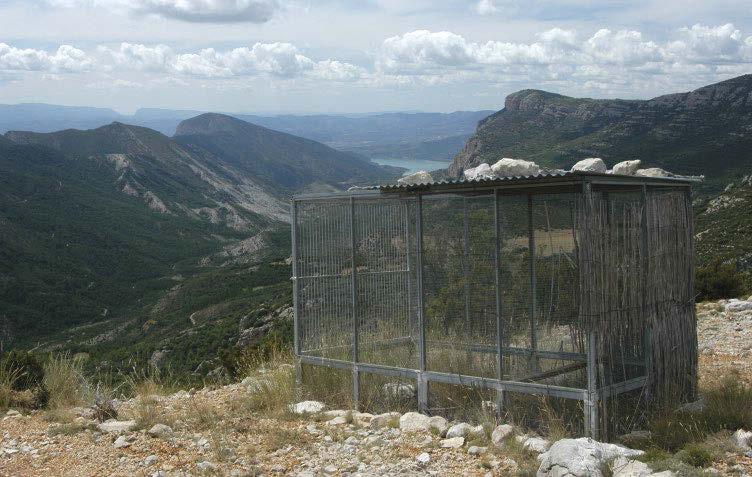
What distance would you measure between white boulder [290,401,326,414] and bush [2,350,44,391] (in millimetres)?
3523

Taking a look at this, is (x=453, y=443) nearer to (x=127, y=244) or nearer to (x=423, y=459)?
(x=423, y=459)

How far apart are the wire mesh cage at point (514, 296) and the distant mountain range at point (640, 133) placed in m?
47.3

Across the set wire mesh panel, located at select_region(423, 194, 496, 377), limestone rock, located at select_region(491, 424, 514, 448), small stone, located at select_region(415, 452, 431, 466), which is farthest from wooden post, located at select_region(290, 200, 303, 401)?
limestone rock, located at select_region(491, 424, 514, 448)

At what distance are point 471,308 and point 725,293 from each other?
40.1ft

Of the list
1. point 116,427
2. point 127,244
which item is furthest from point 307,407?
point 127,244

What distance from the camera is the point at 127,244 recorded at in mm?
97000

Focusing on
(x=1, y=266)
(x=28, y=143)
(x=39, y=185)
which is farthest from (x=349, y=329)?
(x=28, y=143)

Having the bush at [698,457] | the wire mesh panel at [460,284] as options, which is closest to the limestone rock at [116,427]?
the wire mesh panel at [460,284]

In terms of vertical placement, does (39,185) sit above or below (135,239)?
above

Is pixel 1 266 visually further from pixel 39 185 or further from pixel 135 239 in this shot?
pixel 39 185

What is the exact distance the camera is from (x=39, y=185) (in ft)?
355

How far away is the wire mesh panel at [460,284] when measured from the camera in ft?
27.3

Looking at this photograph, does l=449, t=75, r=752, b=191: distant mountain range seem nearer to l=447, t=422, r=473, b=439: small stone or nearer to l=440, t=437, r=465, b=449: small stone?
l=447, t=422, r=473, b=439: small stone

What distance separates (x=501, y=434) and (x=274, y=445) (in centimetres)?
219
